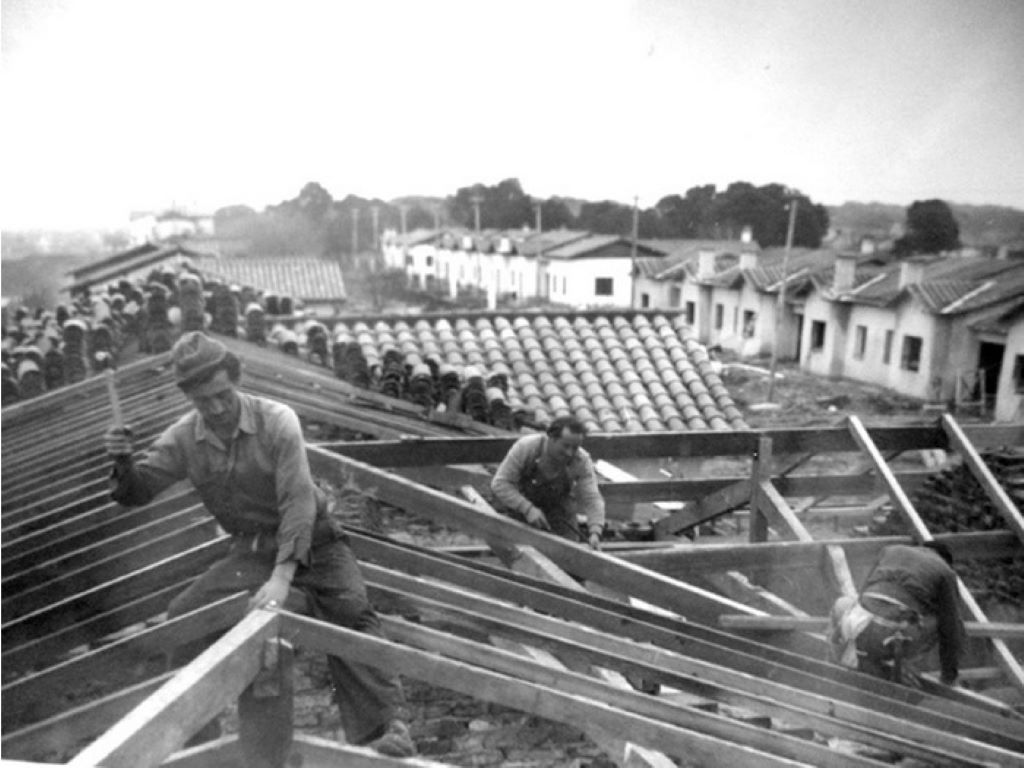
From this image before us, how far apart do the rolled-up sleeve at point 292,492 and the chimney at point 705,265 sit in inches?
405

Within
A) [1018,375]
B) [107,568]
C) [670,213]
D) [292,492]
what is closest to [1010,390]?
[1018,375]

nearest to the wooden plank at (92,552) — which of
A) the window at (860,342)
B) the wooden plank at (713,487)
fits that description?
the wooden plank at (713,487)

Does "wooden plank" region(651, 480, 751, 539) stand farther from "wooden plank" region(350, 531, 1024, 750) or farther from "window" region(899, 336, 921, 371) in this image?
"window" region(899, 336, 921, 371)

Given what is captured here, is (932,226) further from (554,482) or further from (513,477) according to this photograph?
(513,477)

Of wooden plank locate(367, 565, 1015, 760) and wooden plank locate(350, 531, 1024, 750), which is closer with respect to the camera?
wooden plank locate(367, 565, 1015, 760)

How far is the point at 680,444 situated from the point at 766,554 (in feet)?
2.60

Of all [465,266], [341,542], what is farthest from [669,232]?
[465,266]

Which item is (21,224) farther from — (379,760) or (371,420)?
(379,760)

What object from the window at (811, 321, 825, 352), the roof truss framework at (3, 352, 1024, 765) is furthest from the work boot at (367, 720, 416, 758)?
the window at (811, 321, 825, 352)

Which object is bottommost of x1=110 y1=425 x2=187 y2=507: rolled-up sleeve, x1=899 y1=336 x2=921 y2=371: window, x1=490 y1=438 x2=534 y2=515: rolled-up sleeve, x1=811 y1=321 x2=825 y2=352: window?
x1=811 y1=321 x2=825 y2=352: window

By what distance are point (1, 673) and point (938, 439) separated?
178 inches

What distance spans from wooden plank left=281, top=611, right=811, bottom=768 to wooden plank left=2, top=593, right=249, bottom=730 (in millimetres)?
592

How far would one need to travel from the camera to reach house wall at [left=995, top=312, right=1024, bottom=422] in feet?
18.3

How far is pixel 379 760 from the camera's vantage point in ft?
7.36
